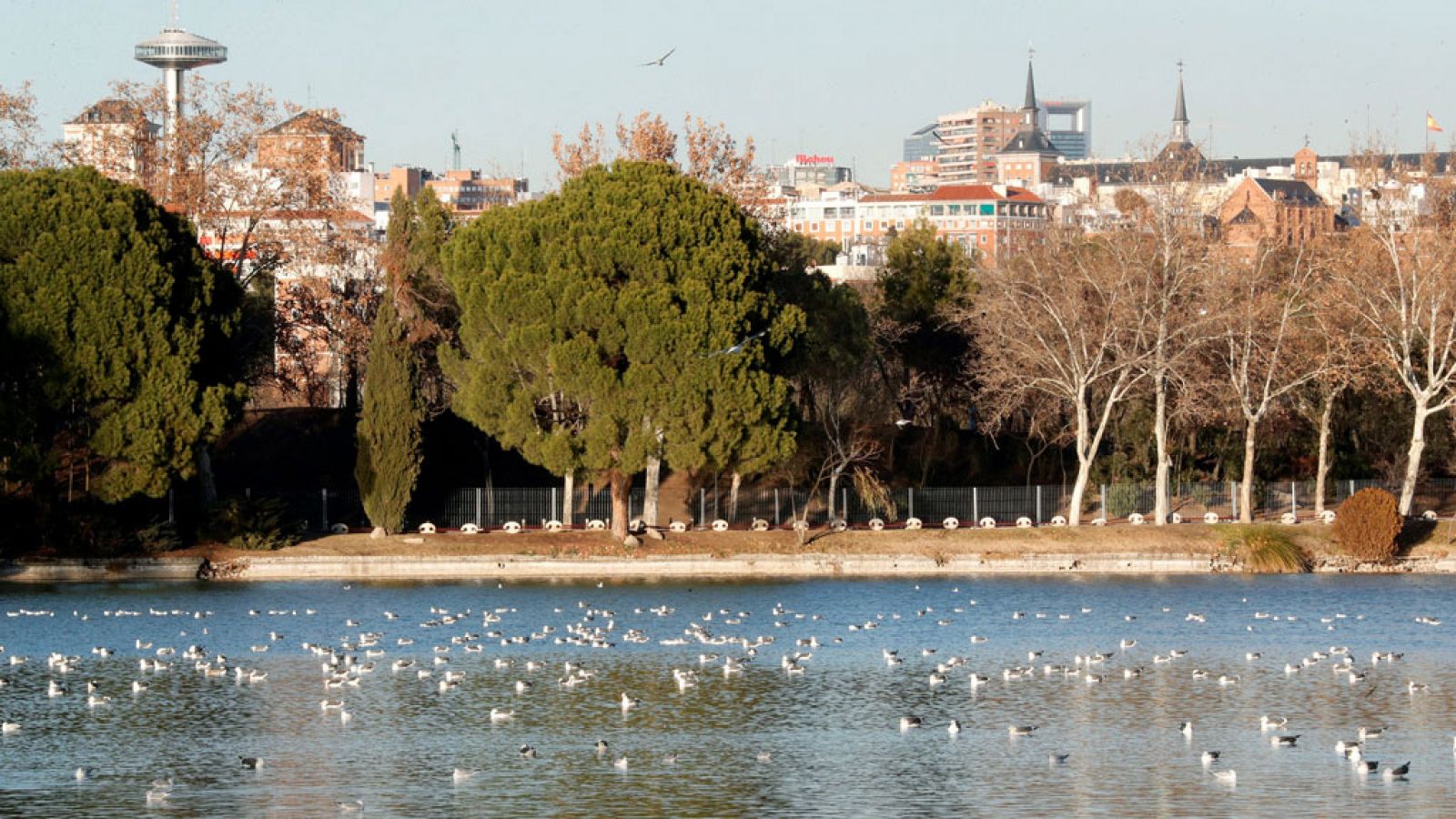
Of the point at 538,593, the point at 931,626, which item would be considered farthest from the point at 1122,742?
the point at 538,593

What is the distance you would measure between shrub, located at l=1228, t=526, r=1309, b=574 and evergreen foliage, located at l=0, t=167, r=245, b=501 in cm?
2773

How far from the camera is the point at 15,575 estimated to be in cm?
5319

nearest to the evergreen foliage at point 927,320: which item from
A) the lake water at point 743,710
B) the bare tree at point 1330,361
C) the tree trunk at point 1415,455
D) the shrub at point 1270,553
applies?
the bare tree at point 1330,361

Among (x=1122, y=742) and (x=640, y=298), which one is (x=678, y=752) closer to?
(x=1122, y=742)

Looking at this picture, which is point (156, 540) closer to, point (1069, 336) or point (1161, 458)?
point (1069, 336)

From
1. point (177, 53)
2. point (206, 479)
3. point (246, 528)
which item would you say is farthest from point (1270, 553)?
point (177, 53)

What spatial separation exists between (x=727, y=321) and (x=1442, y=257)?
2052 cm

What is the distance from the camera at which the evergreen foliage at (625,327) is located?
181 ft

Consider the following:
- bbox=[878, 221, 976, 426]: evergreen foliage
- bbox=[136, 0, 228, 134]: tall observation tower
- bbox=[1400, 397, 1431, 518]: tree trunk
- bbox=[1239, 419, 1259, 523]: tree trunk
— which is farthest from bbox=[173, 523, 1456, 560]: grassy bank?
bbox=[136, 0, 228, 134]: tall observation tower

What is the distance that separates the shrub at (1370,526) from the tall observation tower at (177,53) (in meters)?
151

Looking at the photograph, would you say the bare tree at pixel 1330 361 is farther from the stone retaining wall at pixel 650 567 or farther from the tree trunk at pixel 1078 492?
the tree trunk at pixel 1078 492

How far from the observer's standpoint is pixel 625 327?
5541cm

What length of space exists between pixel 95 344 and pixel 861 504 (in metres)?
24.0

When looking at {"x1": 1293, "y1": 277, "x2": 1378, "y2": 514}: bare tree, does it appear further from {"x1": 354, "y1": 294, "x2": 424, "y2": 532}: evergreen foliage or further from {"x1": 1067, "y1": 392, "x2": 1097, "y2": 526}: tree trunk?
{"x1": 354, "y1": 294, "x2": 424, "y2": 532}: evergreen foliage
